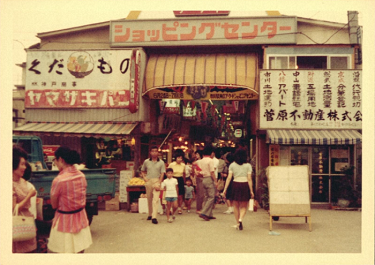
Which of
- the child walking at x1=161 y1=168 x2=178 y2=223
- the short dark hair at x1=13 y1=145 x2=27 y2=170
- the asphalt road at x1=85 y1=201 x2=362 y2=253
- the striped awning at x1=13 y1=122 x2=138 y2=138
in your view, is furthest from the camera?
the striped awning at x1=13 y1=122 x2=138 y2=138

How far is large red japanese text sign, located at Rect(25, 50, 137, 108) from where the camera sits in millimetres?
13703

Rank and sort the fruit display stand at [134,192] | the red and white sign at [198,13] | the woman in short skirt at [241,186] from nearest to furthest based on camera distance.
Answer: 1. the woman in short skirt at [241,186]
2. the fruit display stand at [134,192]
3. the red and white sign at [198,13]

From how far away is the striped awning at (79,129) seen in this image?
12.8 m

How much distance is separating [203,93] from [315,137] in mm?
4230

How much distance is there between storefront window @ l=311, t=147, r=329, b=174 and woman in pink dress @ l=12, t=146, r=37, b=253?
10038mm

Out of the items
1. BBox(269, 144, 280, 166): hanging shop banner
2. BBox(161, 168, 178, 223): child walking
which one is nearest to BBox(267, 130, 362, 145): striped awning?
BBox(269, 144, 280, 166): hanging shop banner

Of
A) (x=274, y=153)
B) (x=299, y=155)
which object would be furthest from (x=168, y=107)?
(x=299, y=155)

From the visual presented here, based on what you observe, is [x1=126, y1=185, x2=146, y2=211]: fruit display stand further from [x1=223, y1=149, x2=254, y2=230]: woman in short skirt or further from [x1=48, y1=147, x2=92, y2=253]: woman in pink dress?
[x1=48, y1=147, x2=92, y2=253]: woman in pink dress

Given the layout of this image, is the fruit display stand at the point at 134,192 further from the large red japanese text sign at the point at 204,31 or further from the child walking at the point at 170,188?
the large red japanese text sign at the point at 204,31

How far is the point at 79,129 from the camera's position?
1323 cm

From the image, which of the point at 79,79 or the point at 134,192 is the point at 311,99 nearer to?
the point at 134,192

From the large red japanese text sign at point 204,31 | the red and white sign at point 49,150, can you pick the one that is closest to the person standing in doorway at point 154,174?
the red and white sign at point 49,150

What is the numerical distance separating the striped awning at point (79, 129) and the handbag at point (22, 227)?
23.2ft

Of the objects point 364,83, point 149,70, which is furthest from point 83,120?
point 364,83
